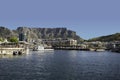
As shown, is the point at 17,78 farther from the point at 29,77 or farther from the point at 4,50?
the point at 4,50

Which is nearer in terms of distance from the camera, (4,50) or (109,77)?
(109,77)

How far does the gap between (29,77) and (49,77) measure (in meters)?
4.75

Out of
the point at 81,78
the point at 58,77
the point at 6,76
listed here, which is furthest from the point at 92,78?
the point at 6,76

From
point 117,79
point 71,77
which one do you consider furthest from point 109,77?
point 71,77

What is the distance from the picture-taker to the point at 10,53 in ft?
623

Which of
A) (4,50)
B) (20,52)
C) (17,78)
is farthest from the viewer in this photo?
(20,52)

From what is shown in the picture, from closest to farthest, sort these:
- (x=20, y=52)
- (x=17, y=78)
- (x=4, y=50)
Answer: (x=17, y=78)
(x=4, y=50)
(x=20, y=52)

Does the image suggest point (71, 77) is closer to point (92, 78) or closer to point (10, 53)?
point (92, 78)

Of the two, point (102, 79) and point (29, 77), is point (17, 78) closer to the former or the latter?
point (29, 77)

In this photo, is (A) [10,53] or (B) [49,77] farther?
(A) [10,53]

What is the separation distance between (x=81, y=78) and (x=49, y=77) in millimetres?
7621

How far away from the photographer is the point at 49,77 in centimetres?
7994

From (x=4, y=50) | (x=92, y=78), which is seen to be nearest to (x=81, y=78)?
(x=92, y=78)

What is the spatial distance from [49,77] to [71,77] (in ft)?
17.5
